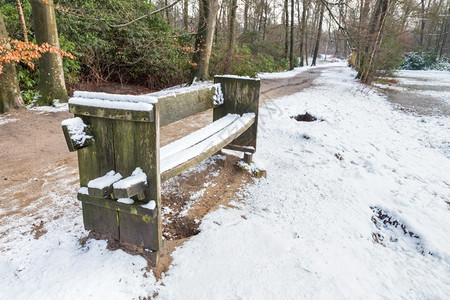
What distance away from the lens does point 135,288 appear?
188cm

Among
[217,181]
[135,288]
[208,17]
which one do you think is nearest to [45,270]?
[135,288]

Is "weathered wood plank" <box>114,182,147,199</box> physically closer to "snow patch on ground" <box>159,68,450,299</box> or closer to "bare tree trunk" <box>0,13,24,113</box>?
"snow patch on ground" <box>159,68,450,299</box>

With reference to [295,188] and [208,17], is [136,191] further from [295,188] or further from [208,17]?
[208,17]

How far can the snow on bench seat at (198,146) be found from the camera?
2.22 meters

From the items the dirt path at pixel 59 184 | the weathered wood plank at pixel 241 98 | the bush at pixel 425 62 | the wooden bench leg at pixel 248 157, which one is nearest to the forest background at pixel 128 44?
the dirt path at pixel 59 184

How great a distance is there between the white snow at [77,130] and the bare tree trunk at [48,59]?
18.3 feet

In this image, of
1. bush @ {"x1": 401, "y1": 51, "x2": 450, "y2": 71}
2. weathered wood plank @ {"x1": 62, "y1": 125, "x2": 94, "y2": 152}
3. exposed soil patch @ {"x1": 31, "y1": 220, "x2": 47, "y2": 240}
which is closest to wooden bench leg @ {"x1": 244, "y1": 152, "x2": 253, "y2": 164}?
weathered wood plank @ {"x1": 62, "y1": 125, "x2": 94, "y2": 152}

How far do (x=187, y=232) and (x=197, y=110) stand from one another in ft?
4.33

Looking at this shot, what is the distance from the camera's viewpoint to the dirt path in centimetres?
251

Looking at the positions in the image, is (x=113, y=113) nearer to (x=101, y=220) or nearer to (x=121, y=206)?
(x=121, y=206)

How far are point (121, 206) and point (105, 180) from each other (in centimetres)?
21

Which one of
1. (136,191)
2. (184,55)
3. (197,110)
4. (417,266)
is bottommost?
(417,266)

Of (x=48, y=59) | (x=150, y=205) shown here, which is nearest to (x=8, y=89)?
(x=48, y=59)

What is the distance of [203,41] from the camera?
9875mm
